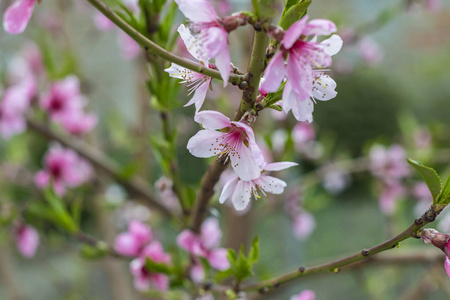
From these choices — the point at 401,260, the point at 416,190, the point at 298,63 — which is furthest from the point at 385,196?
the point at 298,63

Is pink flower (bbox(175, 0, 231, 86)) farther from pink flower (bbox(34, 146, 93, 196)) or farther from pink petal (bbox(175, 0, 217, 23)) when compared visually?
pink flower (bbox(34, 146, 93, 196))

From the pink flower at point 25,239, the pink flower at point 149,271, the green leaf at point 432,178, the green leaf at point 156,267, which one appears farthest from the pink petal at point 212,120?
the pink flower at point 25,239

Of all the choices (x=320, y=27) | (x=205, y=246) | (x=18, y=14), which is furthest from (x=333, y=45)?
(x=205, y=246)

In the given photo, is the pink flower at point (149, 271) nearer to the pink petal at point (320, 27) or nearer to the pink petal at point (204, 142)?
the pink petal at point (204, 142)

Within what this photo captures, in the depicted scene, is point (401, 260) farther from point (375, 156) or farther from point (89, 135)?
point (89, 135)

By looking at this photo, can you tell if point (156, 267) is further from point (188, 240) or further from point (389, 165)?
point (389, 165)
